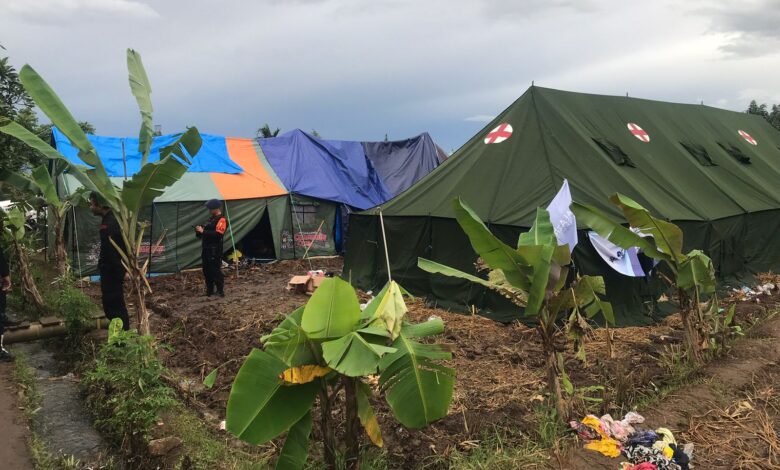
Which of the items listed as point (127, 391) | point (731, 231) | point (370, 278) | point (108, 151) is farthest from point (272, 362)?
point (108, 151)

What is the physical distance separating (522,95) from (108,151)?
1021 centimetres

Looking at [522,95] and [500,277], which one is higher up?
[522,95]

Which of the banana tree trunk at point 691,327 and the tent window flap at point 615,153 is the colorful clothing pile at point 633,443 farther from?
the tent window flap at point 615,153

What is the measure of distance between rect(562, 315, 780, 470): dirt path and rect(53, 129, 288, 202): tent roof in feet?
37.4

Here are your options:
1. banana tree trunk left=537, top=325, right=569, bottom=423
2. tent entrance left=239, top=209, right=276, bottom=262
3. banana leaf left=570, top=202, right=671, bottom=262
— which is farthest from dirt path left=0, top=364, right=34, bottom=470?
tent entrance left=239, top=209, right=276, bottom=262

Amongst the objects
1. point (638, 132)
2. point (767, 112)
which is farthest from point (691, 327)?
point (767, 112)

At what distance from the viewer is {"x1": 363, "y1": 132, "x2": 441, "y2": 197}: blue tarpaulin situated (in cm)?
1931

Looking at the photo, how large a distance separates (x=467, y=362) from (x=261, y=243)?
1025cm

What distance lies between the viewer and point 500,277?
501 centimetres

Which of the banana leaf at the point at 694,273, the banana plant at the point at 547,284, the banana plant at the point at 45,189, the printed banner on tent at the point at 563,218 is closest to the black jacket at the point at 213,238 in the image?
the banana plant at the point at 45,189

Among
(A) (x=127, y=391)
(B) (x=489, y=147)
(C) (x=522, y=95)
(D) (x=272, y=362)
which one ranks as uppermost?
(C) (x=522, y=95)

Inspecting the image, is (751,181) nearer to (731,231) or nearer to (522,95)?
(731,231)

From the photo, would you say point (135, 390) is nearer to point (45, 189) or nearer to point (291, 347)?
point (291, 347)

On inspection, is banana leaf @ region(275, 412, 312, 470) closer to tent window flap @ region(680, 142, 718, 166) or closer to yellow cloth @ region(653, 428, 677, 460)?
yellow cloth @ region(653, 428, 677, 460)
